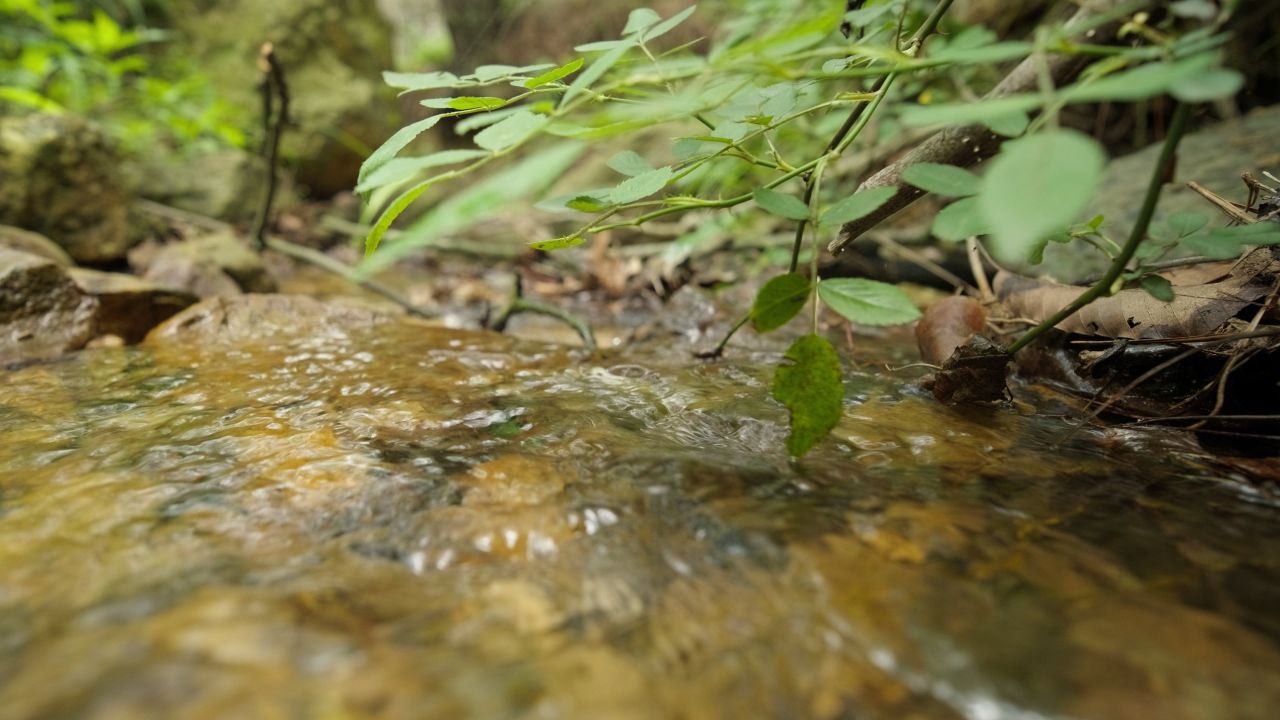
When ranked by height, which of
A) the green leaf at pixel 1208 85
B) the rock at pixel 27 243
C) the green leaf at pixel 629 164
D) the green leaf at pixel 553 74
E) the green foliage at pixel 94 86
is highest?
the green foliage at pixel 94 86

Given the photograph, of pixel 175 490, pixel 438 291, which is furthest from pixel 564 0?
pixel 175 490

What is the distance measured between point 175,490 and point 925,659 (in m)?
1.00

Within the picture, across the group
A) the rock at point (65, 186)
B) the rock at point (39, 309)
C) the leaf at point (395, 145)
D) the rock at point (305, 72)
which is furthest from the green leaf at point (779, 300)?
the rock at point (305, 72)

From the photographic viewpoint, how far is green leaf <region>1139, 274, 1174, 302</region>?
965 millimetres

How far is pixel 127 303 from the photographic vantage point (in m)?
2.10

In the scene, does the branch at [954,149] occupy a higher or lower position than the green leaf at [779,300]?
higher

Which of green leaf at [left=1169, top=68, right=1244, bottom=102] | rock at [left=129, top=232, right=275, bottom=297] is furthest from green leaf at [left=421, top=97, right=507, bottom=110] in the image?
rock at [left=129, top=232, right=275, bottom=297]

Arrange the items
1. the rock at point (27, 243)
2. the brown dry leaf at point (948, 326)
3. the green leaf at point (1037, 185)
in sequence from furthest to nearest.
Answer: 1. the rock at point (27, 243)
2. the brown dry leaf at point (948, 326)
3. the green leaf at point (1037, 185)

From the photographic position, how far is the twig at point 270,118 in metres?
2.63

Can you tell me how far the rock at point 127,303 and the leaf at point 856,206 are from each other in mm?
2233

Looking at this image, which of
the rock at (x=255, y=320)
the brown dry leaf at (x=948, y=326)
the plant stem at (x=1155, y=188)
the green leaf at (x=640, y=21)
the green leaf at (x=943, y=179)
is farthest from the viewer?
the rock at (x=255, y=320)

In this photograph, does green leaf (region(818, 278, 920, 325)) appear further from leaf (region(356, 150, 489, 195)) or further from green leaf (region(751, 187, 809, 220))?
leaf (region(356, 150, 489, 195))

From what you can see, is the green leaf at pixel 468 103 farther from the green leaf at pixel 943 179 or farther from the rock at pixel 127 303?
the rock at pixel 127 303

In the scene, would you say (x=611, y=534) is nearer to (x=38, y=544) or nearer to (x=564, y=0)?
(x=38, y=544)
